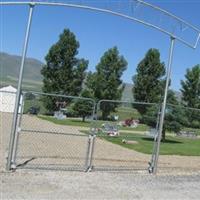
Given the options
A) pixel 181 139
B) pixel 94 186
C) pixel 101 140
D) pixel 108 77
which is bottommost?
pixel 94 186

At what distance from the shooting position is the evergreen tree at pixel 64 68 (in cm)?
5284

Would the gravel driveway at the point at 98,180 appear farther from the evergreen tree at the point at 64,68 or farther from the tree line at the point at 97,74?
the evergreen tree at the point at 64,68

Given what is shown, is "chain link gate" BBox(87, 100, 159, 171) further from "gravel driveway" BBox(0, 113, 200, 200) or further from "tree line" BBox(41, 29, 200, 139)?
"tree line" BBox(41, 29, 200, 139)

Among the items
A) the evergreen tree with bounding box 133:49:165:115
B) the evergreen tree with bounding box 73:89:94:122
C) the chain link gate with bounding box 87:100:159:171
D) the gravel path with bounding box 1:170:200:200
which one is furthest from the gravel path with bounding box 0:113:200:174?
the evergreen tree with bounding box 133:49:165:115

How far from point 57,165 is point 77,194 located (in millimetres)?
3500

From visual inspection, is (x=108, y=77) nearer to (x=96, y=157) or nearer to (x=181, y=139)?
(x=181, y=139)

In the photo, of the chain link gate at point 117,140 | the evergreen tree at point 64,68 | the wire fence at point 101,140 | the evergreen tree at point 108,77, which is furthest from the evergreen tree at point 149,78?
the chain link gate at point 117,140

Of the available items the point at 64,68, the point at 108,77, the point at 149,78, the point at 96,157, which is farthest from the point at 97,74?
the point at 96,157

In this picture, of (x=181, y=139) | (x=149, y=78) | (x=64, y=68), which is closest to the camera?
(x=181, y=139)

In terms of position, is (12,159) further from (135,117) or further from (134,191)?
(135,117)

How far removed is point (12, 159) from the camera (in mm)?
12969

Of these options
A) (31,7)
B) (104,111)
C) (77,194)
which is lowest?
(77,194)

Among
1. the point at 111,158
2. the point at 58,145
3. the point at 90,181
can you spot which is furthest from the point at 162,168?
the point at 58,145

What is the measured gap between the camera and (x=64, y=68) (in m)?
53.3
